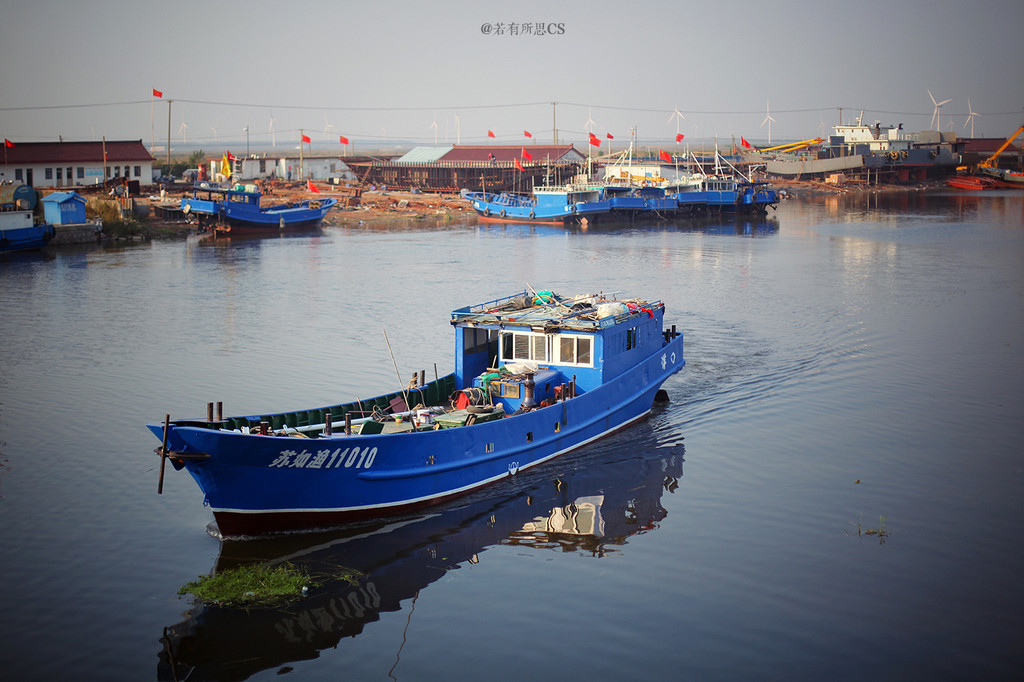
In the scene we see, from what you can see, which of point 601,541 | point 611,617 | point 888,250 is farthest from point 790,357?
point 888,250

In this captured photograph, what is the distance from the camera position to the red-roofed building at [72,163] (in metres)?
60.8

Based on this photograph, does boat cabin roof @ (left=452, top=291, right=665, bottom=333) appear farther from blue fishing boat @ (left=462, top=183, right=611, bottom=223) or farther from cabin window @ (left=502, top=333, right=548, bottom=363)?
blue fishing boat @ (left=462, top=183, right=611, bottom=223)

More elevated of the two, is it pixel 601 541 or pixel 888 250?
pixel 888 250

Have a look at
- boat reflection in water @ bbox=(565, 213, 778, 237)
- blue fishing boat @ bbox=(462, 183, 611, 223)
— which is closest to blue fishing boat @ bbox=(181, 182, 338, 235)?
blue fishing boat @ bbox=(462, 183, 611, 223)

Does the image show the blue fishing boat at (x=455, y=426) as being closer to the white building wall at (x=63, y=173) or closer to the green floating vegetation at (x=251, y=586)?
the green floating vegetation at (x=251, y=586)

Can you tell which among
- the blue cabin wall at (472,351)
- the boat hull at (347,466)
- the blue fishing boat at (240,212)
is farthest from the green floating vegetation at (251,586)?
the blue fishing boat at (240,212)

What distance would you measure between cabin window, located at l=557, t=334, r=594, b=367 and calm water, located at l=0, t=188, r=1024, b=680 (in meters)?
1.82

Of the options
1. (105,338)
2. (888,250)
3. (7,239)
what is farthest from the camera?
(888,250)

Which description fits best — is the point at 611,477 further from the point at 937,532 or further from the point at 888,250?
the point at 888,250

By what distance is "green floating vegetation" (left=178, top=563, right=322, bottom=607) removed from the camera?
11805 mm

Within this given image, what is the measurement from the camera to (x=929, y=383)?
2269 cm

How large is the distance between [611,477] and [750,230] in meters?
49.8

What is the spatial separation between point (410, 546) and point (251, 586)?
255 cm

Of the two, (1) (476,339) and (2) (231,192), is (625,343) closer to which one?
(1) (476,339)
